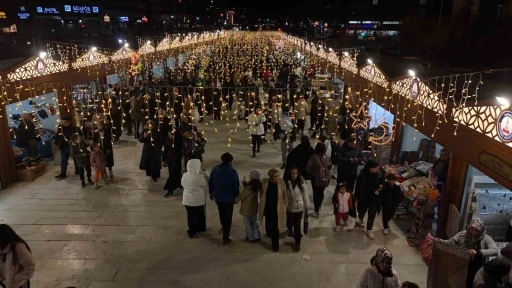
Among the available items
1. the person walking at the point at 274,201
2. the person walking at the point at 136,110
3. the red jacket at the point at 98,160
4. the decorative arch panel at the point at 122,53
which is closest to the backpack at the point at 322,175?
the person walking at the point at 274,201

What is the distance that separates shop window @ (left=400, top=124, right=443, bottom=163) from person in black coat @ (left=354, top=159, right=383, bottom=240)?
2893 millimetres

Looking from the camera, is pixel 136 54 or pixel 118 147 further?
pixel 136 54

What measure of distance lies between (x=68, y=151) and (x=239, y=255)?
5096mm

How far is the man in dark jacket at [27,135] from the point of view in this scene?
8891 mm

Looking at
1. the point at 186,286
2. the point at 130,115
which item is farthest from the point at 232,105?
the point at 186,286

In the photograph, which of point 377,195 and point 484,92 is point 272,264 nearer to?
point 377,195

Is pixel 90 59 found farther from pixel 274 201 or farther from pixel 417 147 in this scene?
pixel 417 147

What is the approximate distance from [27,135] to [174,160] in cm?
408

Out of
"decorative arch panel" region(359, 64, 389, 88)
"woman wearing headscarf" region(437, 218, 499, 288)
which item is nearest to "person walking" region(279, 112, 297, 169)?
"decorative arch panel" region(359, 64, 389, 88)

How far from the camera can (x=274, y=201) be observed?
540cm

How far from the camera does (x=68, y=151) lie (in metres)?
8.46

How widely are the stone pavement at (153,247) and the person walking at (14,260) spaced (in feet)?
4.65

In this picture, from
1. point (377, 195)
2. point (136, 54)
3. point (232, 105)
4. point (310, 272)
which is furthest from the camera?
point (136, 54)

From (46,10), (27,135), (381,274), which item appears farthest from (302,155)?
(46,10)
